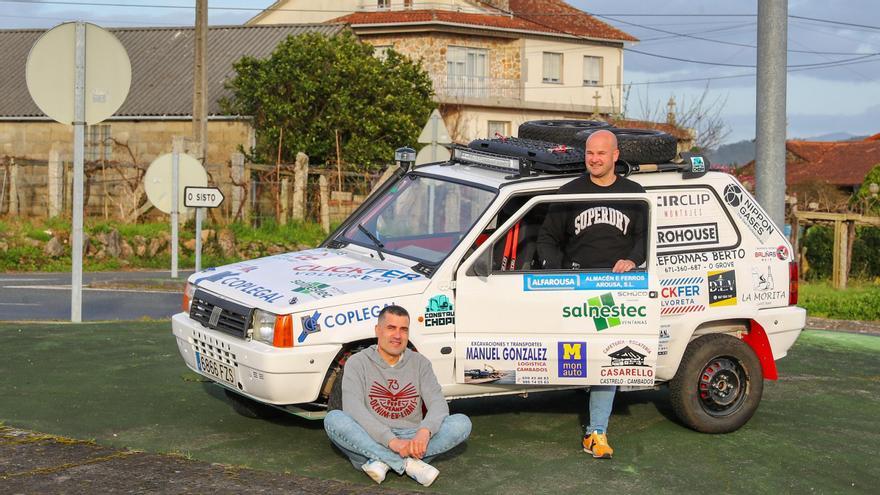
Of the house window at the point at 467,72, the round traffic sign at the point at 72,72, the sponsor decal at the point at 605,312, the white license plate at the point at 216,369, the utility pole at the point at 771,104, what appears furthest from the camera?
the house window at the point at 467,72

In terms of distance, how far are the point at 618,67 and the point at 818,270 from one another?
1236 inches

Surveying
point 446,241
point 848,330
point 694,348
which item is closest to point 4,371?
point 446,241

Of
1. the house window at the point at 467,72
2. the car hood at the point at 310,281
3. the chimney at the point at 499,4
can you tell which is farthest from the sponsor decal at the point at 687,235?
the chimney at the point at 499,4

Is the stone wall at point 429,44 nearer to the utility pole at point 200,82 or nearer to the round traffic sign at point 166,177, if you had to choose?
the utility pole at point 200,82

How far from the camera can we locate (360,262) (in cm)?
834

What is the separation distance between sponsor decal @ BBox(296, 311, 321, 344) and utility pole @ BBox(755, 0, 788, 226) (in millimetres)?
5693

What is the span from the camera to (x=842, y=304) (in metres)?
19.6

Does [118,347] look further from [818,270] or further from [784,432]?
[818,270]

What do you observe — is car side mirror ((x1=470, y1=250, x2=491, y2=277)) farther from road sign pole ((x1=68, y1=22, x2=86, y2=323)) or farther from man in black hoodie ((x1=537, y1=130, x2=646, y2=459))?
road sign pole ((x1=68, y1=22, x2=86, y2=323))

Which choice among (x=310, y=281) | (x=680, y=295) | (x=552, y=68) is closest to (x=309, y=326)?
(x=310, y=281)

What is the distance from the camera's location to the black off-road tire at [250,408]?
27.0 ft

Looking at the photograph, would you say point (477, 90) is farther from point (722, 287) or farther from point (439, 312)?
point (439, 312)

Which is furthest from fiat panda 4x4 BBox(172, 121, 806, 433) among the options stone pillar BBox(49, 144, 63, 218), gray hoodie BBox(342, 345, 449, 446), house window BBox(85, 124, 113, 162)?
house window BBox(85, 124, 113, 162)

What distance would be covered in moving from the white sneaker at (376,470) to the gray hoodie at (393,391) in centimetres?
27
